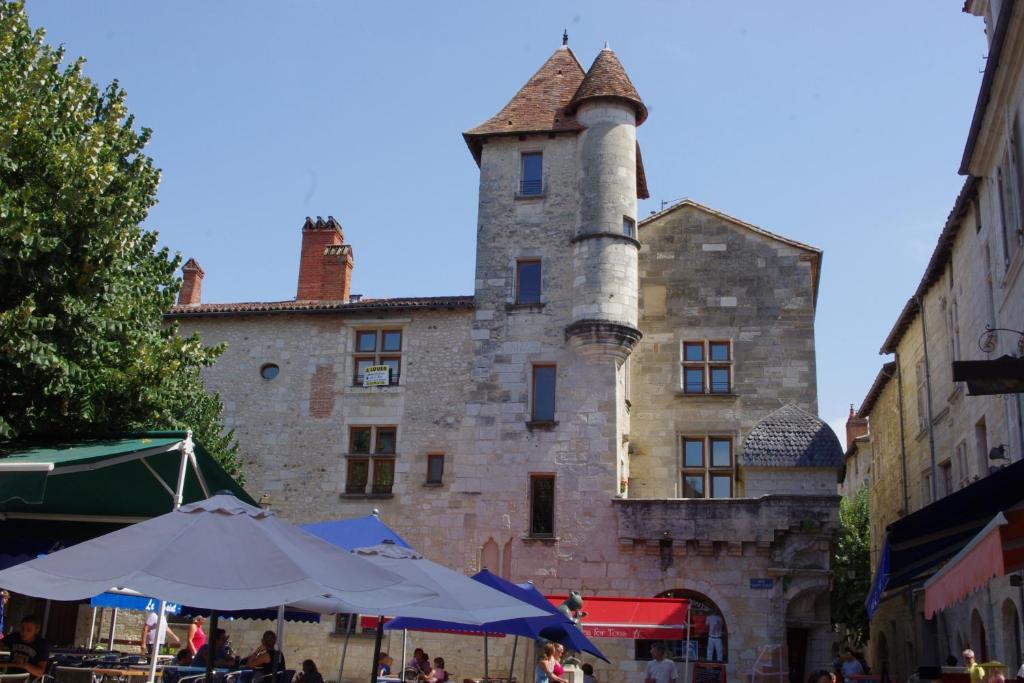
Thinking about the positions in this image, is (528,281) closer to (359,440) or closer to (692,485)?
(359,440)

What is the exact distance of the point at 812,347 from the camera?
24.5 metres

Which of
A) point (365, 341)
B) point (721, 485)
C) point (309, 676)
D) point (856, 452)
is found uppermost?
point (856, 452)

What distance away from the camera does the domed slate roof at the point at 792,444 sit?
21.8 meters

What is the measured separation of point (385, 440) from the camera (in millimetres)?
23953

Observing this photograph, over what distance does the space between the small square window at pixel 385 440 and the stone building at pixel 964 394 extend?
36.5 feet

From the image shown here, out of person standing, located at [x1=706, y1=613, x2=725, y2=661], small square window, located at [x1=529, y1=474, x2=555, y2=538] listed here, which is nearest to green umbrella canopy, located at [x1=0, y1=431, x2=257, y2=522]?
small square window, located at [x1=529, y1=474, x2=555, y2=538]

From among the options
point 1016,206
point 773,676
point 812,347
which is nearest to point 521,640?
point 773,676

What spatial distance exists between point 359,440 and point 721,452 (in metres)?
8.40

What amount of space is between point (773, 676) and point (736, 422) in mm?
6017

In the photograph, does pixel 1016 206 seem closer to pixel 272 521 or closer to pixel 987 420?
pixel 987 420

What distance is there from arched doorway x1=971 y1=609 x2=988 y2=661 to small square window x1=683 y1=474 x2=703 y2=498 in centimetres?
649

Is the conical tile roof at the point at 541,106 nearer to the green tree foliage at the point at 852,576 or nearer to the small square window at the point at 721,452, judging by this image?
the small square window at the point at 721,452

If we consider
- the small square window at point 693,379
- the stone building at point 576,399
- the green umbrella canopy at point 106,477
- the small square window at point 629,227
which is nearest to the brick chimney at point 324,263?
the stone building at point 576,399

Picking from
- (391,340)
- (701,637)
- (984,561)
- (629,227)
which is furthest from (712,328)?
(984,561)
